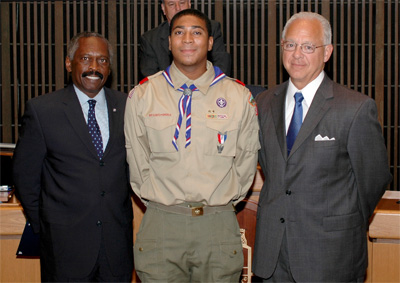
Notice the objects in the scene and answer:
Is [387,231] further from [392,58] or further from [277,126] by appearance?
[392,58]

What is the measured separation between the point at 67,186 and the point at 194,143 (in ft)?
2.20

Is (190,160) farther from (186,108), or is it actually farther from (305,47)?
(305,47)

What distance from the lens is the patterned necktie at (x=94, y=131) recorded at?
2469 mm

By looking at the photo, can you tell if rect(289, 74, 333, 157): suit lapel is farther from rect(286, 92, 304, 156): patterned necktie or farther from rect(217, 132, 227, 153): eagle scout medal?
rect(217, 132, 227, 153): eagle scout medal

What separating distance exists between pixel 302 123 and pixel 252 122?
28 centimetres

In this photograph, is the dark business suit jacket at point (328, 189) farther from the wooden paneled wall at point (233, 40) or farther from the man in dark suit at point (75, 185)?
the wooden paneled wall at point (233, 40)

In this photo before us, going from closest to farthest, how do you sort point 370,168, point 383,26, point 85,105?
point 370,168 → point 85,105 → point 383,26

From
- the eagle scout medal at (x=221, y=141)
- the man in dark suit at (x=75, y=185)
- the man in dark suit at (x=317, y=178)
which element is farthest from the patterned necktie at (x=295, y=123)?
the man in dark suit at (x=75, y=185)

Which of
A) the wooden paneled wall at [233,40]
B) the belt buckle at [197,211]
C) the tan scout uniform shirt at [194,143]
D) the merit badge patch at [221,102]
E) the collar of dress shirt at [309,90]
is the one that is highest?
the wooden paneled wall at [233,40]

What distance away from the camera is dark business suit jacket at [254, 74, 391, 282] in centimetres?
220

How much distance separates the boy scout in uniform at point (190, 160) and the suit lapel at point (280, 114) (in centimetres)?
11

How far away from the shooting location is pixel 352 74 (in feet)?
24.7

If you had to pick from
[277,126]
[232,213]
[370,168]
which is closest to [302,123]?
[277,126]

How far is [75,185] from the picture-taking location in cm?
241
